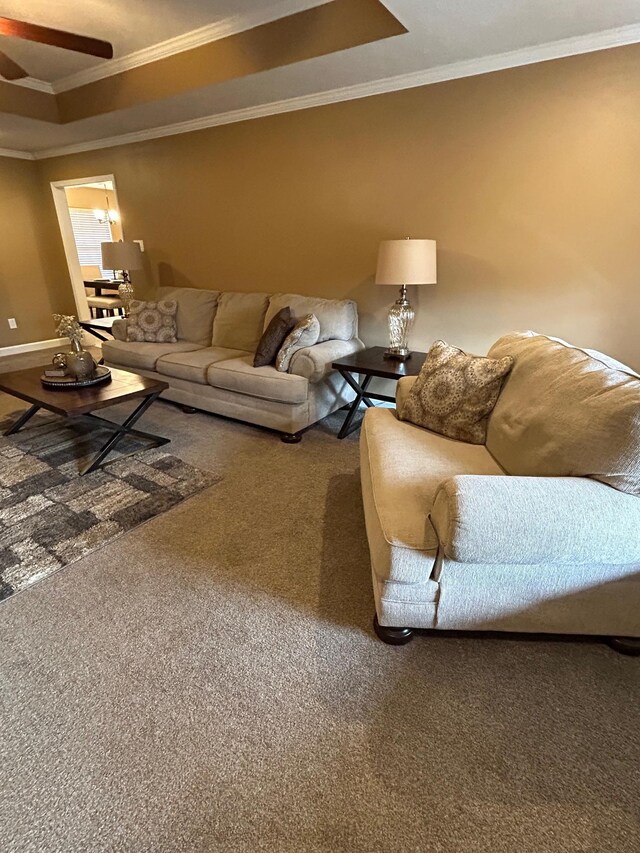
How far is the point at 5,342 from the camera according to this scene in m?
5.92

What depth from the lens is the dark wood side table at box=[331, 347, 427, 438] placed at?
2975 millimetres

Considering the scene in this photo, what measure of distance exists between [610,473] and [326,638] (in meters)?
1.14

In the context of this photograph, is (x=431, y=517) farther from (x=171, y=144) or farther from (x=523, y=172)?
(x=171, y=144)

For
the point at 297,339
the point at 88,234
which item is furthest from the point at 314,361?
the point at 88,234

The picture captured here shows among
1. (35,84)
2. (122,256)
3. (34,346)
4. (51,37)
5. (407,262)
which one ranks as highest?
(35,84)

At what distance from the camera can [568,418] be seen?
1.52 meters

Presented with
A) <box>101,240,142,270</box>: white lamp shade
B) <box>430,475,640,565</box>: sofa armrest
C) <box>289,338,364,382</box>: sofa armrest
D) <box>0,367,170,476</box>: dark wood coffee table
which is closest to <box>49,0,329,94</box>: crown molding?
<box>101,240,142,270</box>: white lamp shade

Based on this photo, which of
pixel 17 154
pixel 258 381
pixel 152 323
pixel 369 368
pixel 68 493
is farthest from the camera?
pixel 17 154

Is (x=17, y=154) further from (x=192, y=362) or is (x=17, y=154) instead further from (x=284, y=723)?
(x=284, y=723)

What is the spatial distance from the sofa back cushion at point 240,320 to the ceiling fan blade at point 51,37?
6.30 ft

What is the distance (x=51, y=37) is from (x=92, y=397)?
188 cm

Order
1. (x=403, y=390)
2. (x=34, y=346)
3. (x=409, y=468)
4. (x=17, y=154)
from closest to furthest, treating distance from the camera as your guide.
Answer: (x=409, y=468) → (x=403, y=390) → (x=17, y=154) → (x=34, y=346)

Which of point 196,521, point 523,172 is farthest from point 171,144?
point 196,521

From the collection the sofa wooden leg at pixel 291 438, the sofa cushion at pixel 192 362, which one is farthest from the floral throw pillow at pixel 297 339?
the sofa cushion at pixel 192 362
